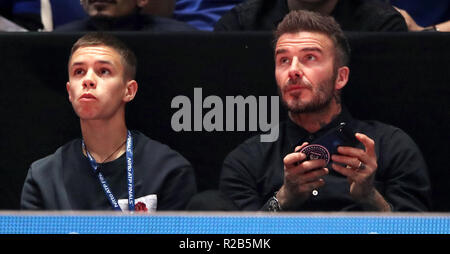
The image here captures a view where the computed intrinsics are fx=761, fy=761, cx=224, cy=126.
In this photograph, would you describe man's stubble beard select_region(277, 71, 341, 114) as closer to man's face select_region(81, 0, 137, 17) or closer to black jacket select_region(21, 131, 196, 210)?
black jacket select_region(21, 131, 196, 210)

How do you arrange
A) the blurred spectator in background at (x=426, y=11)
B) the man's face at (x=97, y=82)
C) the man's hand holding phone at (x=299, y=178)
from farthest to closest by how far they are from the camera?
the blurred spectator in background at (x=426, y=11)
the man's face at (x=97, y=82)
the man's hand holding phone at (x=299, y=178)

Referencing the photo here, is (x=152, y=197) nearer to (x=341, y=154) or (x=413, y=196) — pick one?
(x=341, y=154)

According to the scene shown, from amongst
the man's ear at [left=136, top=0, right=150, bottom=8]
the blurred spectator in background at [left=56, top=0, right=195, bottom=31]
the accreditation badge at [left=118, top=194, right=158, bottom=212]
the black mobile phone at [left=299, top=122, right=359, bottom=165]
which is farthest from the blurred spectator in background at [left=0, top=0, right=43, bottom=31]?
the black mobile phone at [left=299, top=122, right=359, bottom=165]

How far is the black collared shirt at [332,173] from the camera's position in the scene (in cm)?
182

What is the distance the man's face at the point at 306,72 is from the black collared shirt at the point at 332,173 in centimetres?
6

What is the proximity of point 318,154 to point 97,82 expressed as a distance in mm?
576

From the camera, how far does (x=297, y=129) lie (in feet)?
6.18

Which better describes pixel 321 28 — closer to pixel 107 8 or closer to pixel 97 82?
pixel 97 82

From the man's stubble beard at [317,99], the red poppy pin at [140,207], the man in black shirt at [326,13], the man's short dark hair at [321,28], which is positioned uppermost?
the man in black shirt at [326,13]

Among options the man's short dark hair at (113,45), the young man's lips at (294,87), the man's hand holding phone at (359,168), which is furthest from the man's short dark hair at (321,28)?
the man's short dark hair at (113,45)

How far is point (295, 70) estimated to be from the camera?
188 centimetres

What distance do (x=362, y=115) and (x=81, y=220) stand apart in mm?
746

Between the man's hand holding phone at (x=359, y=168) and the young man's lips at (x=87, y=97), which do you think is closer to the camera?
the man's hand holding phone at (x=359, y=168)

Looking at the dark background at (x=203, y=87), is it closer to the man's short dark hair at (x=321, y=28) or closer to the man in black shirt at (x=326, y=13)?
the man's short dark hair at (x=321, y=28)
